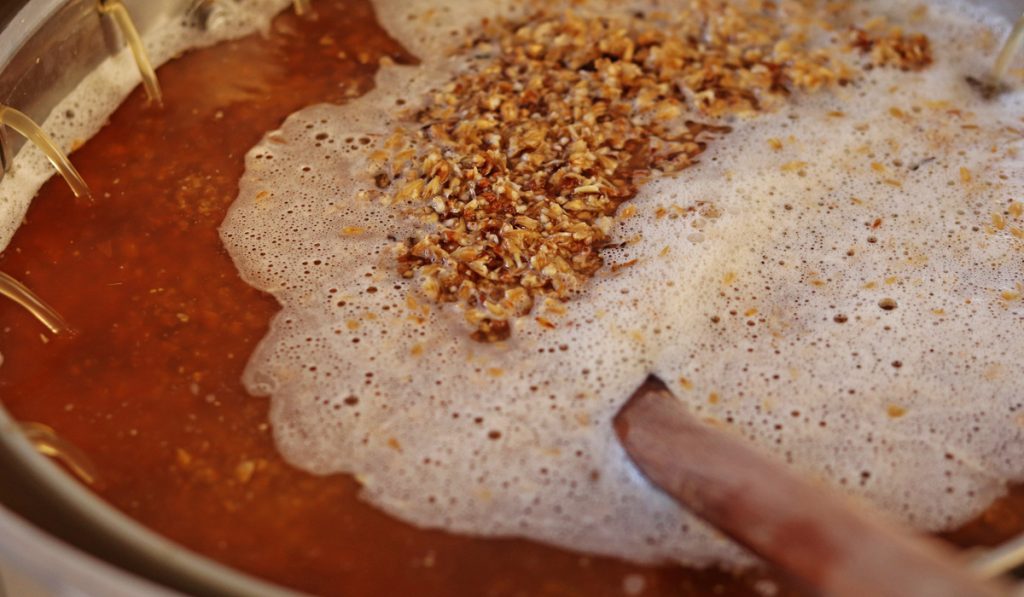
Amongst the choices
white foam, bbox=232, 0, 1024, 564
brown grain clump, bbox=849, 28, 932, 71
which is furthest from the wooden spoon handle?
brown grain clump, bbox=849, 28, 932, 71

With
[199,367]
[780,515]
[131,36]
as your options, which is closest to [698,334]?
[780,515]

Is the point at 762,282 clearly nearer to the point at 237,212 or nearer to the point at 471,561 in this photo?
the point at 471,561

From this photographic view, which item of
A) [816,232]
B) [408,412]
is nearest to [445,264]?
[408,412]

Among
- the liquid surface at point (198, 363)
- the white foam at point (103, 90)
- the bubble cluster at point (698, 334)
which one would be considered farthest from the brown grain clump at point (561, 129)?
the white foam at point (103, 90)

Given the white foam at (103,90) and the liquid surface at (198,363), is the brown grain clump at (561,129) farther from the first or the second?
the white foam at (103,90)

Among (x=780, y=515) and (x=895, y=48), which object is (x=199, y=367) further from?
(x=895, y=48)

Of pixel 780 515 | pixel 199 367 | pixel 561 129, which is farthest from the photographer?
pixel 561 129

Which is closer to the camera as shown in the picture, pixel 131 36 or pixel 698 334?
pixel 698 334
